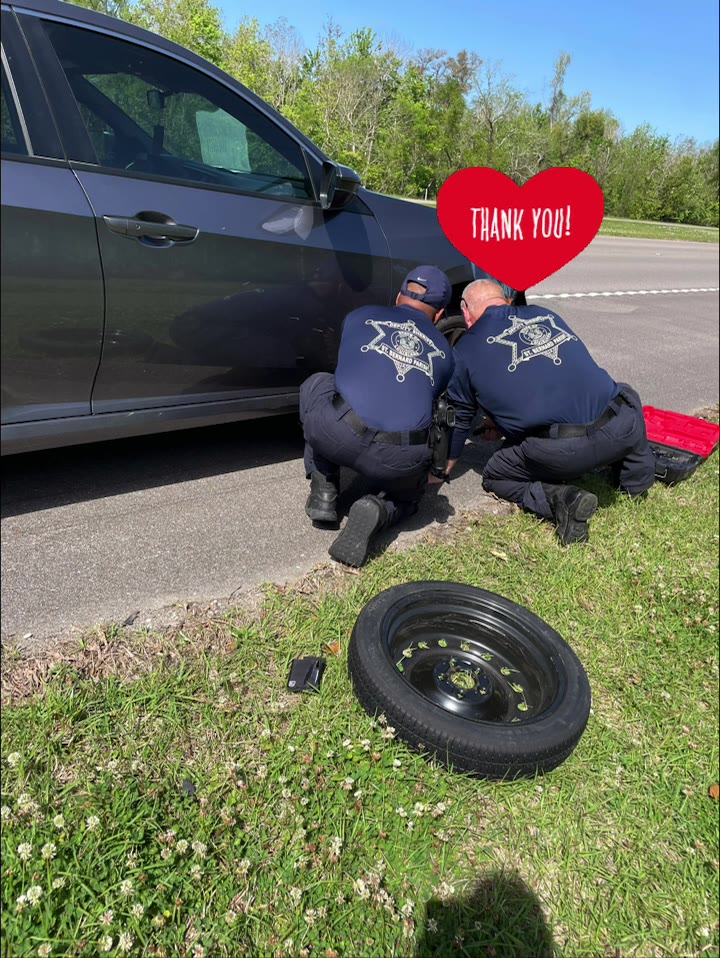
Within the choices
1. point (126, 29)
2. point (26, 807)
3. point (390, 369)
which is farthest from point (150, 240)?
point (26, 807)

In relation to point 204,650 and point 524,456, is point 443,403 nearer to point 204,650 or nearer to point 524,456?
point 524,456

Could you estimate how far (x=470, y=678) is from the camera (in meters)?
2.37

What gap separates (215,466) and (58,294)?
153 cm

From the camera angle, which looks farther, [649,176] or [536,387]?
[649,176]

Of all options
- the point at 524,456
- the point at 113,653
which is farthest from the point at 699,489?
the point at 113,653

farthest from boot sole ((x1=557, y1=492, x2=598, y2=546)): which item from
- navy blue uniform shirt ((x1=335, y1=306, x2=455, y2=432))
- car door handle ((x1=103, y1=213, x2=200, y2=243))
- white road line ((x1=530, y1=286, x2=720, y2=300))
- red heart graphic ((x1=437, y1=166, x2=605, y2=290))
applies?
white road line ((x1=530, y1=286, x2=720, y2=300))

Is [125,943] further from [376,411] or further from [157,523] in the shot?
[376,411]

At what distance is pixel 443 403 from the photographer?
315cm

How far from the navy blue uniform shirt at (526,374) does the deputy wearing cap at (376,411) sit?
0.31 metres

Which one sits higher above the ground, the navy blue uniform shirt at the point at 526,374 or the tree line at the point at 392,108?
the tree line at the point at 392,108

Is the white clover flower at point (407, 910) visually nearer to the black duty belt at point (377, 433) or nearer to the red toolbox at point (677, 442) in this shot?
the black duty belt at point (377, 433)

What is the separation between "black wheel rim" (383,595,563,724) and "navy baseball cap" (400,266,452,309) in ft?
5.29

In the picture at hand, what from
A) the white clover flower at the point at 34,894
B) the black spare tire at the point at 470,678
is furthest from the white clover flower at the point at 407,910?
the white clover flower at the point at 34,894

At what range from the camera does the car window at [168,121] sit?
247 cm
